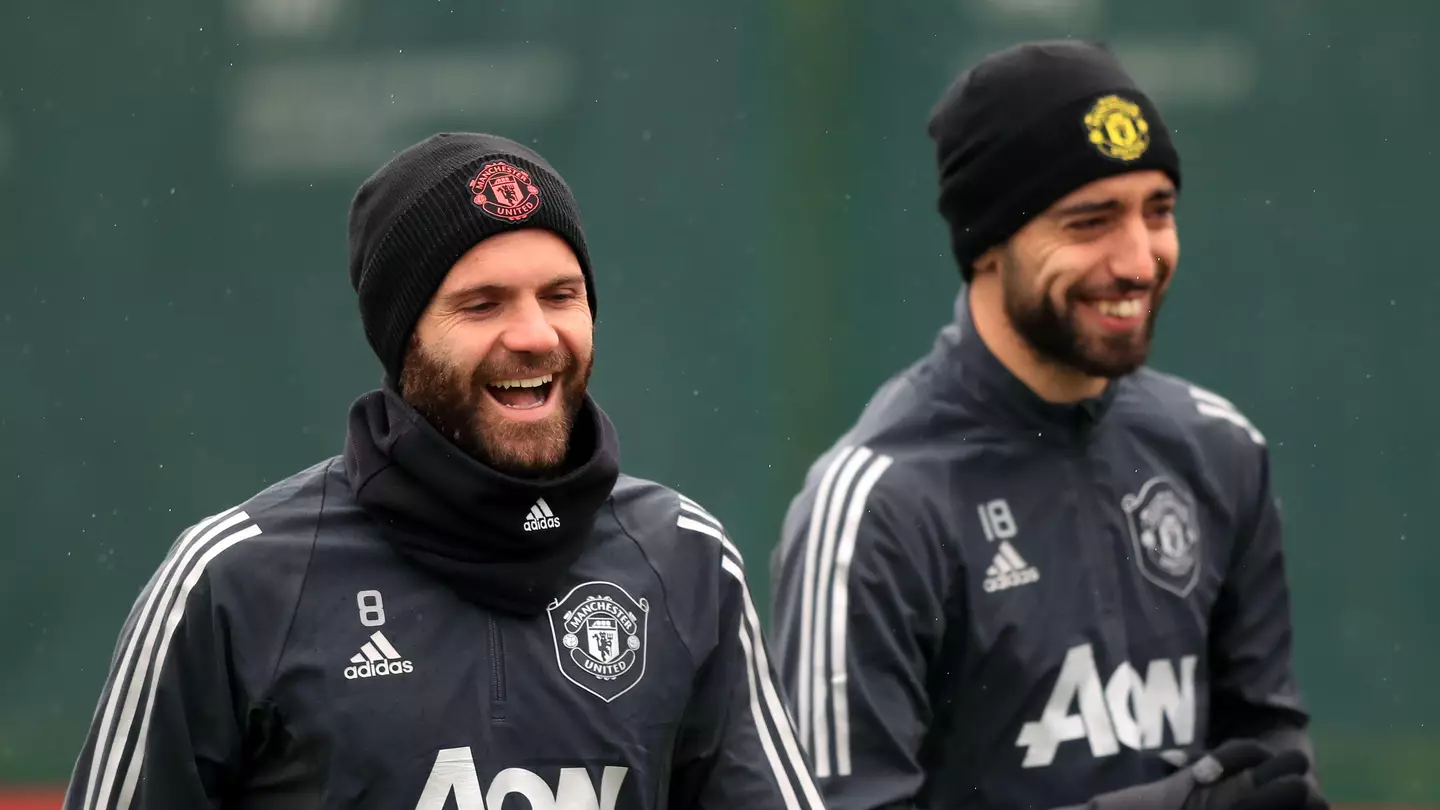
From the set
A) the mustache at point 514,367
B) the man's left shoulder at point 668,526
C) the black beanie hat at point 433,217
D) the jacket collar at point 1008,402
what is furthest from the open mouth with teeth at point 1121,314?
the mustache at point 514,367

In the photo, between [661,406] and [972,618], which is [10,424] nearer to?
[661,406]

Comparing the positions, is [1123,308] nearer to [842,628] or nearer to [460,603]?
[842,628]

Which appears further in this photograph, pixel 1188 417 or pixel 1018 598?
pixel 1188 417

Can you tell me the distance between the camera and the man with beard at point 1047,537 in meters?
3.61

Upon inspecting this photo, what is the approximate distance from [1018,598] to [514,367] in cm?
122

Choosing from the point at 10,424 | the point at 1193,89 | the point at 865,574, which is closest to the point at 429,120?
the point at 10,424

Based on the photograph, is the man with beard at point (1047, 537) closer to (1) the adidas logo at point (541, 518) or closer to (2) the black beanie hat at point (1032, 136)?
(2) the black beanie hat at point (1032, 136)

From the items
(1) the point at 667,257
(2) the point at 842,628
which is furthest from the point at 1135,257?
(1) the point at 667,257

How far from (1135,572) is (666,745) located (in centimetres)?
126

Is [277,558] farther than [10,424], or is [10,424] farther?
[10,424]

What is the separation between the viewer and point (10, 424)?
6152mm

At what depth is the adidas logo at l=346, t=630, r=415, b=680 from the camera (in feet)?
9.05

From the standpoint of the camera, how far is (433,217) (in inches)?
114

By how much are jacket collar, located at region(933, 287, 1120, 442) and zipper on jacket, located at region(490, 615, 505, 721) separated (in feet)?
4.33
